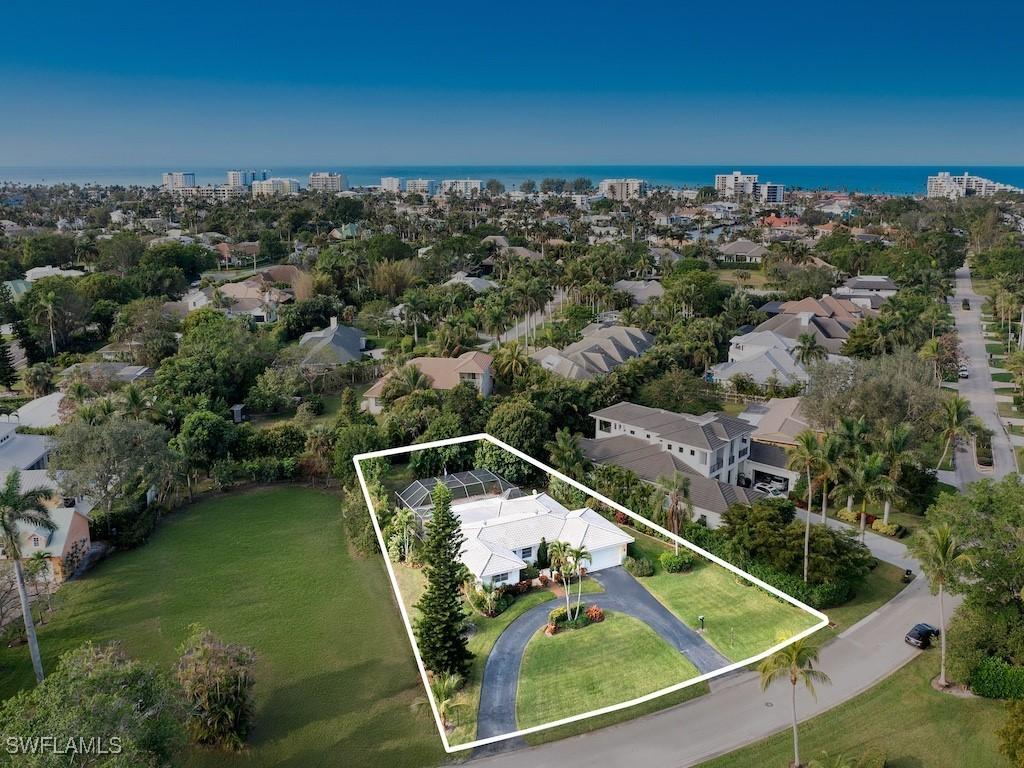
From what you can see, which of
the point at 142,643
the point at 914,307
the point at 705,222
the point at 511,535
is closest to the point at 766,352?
the point at 914,307

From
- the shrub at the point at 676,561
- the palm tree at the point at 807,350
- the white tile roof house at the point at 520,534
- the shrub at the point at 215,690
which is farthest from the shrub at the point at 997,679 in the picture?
the palm tree at the point at 807,350

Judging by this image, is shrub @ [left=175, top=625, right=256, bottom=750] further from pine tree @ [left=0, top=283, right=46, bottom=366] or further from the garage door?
pine tree @ [left=0, top=283, right=46, bottom=366]

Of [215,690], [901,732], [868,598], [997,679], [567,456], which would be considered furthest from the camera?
[567,456]

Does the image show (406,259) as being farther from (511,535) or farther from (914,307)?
(511,535)

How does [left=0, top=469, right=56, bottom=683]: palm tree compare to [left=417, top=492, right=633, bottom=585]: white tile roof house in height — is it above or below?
below

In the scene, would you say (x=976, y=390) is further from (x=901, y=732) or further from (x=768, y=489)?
(x=901, y=732)

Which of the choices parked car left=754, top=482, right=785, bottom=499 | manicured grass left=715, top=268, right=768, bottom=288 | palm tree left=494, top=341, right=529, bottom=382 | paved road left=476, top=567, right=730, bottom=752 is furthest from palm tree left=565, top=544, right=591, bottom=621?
manicured grass left=715, top=268, right=768, bottom=288

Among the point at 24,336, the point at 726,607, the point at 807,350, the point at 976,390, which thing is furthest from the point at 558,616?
the point at 24,336
